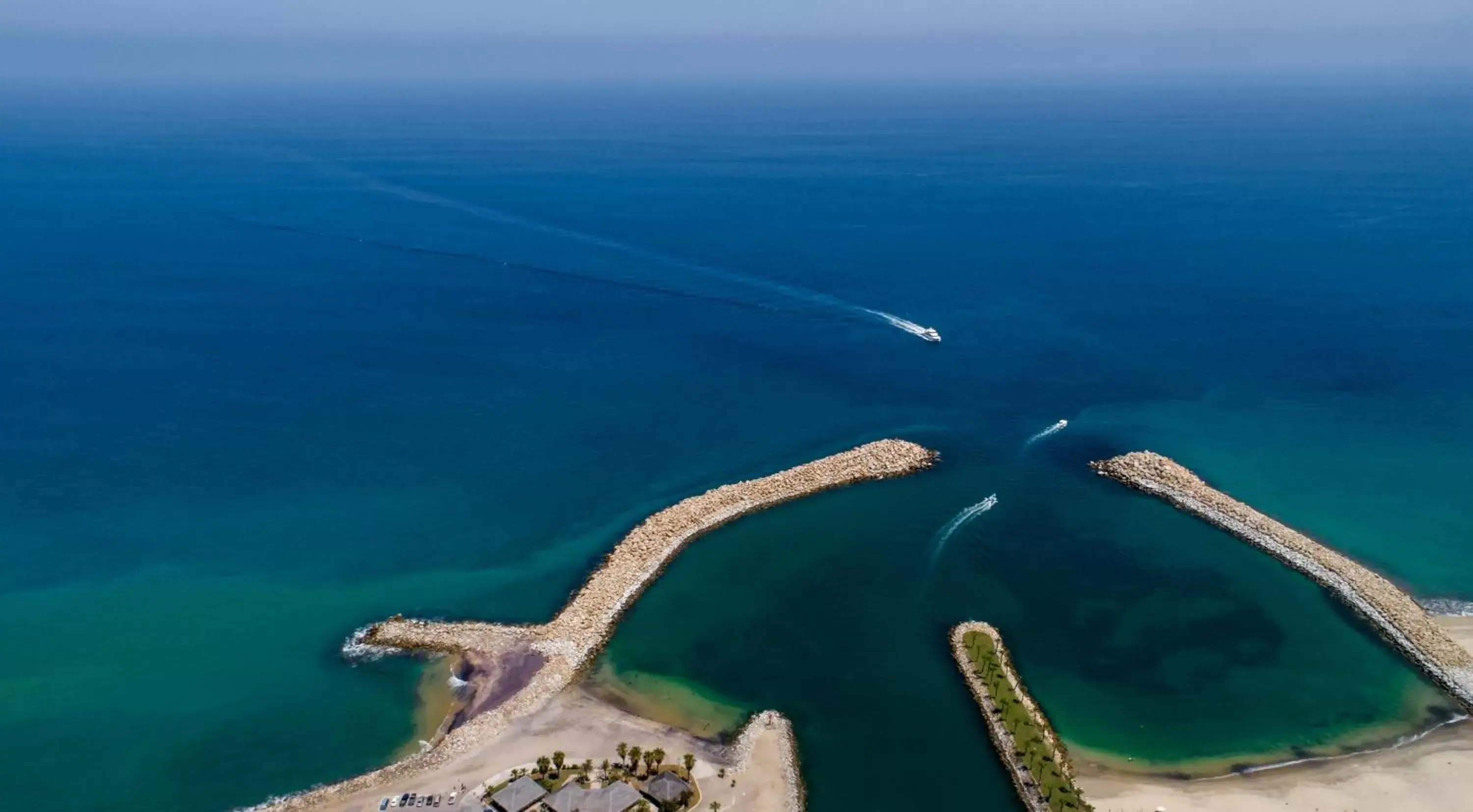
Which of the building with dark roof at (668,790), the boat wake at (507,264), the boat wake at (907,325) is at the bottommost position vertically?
the building with dark roof at (668,790)

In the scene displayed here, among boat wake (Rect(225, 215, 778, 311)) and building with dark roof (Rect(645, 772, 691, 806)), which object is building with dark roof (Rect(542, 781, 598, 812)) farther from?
boat wake (Rect(225, 215, 778, 311))

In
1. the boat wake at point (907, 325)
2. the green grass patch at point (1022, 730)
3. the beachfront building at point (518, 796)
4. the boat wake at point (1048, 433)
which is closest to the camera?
the beachfront building at point (518, 796)

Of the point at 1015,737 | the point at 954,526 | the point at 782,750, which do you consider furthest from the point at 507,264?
the point at 1015,737

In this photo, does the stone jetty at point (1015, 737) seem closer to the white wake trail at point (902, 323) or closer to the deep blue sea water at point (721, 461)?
the deep blue sea water at point (721, 461)

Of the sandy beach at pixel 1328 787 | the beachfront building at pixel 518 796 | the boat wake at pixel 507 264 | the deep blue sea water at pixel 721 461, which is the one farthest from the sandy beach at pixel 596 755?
the boat wake at pixel 507 264

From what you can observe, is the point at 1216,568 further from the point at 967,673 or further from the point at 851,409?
the point at 851,409

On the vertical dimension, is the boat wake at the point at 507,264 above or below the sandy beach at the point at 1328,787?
above
